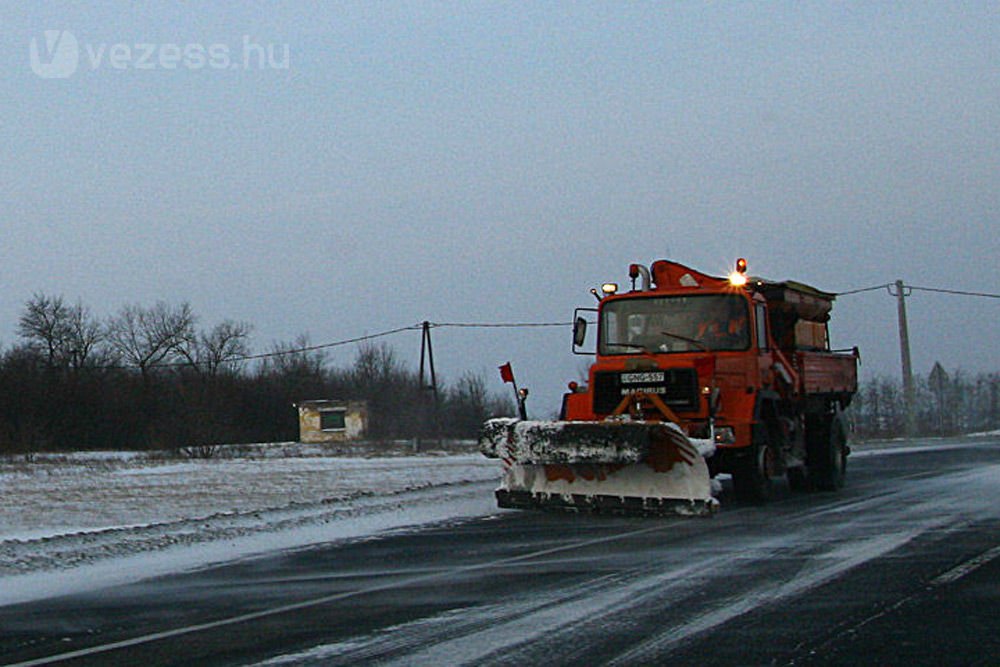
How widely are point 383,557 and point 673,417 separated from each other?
4603 millimetres

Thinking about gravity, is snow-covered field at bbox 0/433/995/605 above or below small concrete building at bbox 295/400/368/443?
below

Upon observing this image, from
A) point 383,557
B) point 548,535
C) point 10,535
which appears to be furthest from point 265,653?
point 10,535

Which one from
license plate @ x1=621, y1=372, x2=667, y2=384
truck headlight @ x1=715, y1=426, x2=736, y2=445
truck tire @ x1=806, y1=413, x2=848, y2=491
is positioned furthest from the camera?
truck tire @ x1=806, y1=413, x2=848, y2=491

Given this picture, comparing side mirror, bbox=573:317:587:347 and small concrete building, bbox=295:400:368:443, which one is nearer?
side mirror, bbox=573:317:587:347

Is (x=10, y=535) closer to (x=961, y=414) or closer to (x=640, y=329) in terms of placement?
(x=640, y=329)

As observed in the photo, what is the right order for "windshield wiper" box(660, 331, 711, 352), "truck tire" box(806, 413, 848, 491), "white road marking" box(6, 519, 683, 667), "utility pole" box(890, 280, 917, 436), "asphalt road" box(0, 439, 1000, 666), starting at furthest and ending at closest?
"utility pole" box(890, 280, 917, 436), "truck tire" box(806, 413, 848, 491), "windshield wiper" box(660, 331, 711, 352), "white road marking" box(6, 519, 683, 667), "asphalt road" box(0, 439, 1000, 666)

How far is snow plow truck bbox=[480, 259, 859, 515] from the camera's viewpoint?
13.2 meters

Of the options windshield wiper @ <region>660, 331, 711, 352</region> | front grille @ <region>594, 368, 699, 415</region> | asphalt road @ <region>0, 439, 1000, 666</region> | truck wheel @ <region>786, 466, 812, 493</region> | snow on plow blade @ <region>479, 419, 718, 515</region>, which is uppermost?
windshield wiper @ <region>660, 331, 711, 352</region>

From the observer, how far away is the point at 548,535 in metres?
12.0

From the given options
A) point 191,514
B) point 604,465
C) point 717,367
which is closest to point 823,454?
point 717,367

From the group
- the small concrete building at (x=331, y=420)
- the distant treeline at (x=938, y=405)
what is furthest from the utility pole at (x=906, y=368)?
the small concrete building at (x=331, y=420)

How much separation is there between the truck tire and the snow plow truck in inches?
18.7

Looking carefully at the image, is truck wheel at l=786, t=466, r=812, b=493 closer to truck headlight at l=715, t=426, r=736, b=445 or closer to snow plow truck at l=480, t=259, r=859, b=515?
snow plow truck at l=480, t=259, r=859, b=515

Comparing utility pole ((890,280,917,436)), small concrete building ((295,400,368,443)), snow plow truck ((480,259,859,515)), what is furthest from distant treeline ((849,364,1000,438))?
snow plow truck ((480,259,859,515))
